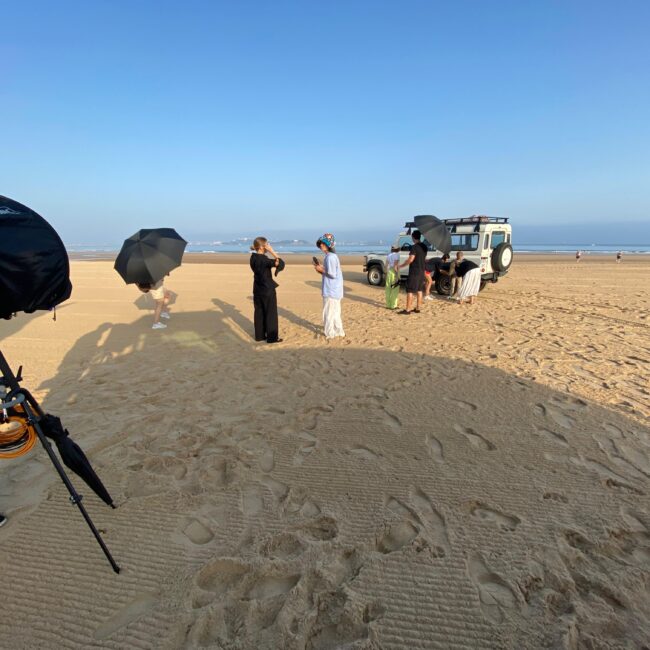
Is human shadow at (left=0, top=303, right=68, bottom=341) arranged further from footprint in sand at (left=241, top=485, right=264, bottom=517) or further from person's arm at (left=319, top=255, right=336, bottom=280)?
footprint in sand at (left=241, top=485, right=264, bottom=517)

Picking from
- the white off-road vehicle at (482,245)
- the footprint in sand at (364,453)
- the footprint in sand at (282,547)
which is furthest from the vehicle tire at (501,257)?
the footprint in sand at (282,547)

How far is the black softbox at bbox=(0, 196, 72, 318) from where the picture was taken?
1763mm

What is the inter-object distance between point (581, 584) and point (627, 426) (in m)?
2.25

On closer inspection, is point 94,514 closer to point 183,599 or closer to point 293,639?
point 183,599

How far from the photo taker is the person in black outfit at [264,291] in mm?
6270

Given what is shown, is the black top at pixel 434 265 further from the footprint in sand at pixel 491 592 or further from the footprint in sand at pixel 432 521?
the footprint in sand at pixel 491 592

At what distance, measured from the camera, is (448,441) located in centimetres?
343

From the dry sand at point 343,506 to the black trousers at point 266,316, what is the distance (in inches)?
38.5

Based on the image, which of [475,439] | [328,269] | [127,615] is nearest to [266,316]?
[328,269]

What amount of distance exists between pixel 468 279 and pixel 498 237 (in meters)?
2.27

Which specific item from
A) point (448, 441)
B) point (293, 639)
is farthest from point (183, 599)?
point (448, 441)

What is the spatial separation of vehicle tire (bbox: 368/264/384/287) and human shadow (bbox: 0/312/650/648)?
392 inches

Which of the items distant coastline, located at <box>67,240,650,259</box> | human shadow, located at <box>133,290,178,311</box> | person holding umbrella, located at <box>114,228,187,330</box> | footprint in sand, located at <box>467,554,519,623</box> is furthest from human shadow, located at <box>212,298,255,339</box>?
distant coastline, located at <box>67,240,650,259</box>

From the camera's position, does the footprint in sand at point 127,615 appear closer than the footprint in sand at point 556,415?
Yes
